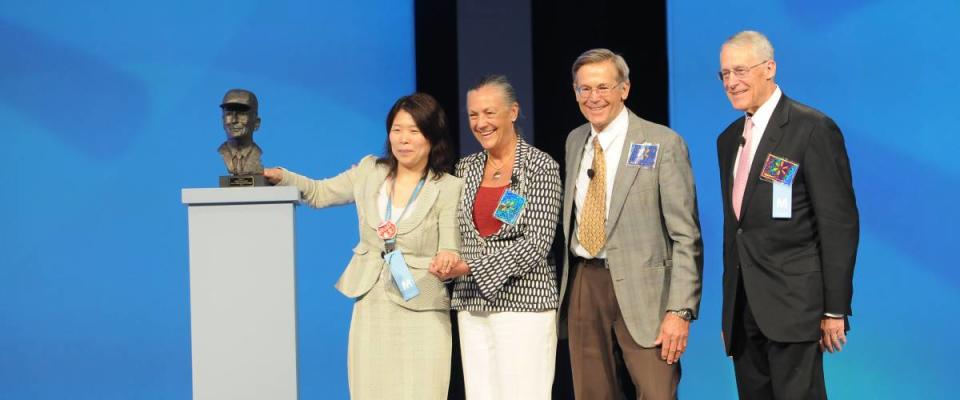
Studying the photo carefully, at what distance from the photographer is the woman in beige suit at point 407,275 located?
278cm

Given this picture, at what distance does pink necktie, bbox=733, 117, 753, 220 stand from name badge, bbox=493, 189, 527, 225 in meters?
0.59

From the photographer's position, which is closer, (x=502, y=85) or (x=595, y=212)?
(x=595, y=212)

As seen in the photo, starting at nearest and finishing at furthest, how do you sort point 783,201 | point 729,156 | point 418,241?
1. point 783,201
2. point 729,156
3. point 418,241

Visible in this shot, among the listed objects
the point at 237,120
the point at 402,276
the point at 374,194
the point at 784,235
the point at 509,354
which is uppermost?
the point at 237,120

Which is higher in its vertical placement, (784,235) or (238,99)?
(238,99)

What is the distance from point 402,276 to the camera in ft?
8.95

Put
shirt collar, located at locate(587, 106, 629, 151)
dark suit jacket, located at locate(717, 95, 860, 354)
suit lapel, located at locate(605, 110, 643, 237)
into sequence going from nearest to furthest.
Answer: dark suit jacket, located at locate(717, 95, 860, 354)
suit lapel, located at locate(605, 110, 643, 237)
shirt collar, located at locate(587, 106, 629, 151)

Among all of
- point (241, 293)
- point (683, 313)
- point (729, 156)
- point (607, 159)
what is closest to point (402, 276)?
point (241, 293)

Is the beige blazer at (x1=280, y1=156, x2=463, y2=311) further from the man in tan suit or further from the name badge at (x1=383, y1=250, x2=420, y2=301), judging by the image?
the man in tan suit

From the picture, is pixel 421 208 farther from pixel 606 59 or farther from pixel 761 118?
pixel 761 118

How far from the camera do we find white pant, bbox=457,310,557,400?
8.93 feet

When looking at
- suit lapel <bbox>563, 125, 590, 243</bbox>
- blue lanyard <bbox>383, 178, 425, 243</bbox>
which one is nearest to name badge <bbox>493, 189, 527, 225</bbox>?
suit lapel <bbox>563, 125, 590, 243</bbox>

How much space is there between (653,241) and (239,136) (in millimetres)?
1270

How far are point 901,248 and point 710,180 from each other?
87 centimetres
